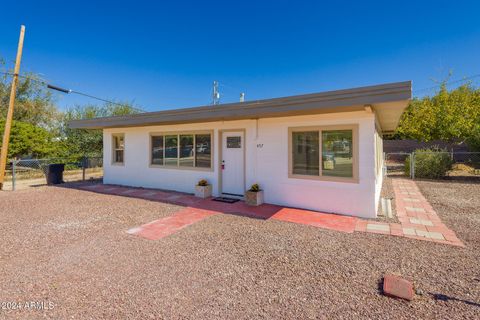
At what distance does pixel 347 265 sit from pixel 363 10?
10206 mm

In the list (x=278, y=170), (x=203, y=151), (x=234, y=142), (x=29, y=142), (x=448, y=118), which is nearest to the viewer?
(x=278, y=170)

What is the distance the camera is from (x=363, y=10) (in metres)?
9.48

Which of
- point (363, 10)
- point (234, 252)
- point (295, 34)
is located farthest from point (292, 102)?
point (295, 34)

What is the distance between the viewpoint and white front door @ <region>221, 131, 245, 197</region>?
7.22 metres

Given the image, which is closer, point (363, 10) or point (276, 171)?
point (276, 171)

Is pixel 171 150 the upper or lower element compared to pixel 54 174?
upper

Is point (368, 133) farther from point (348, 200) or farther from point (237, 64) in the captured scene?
point (237, 64)

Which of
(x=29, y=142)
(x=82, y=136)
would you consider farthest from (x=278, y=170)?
(x=82, y=136)

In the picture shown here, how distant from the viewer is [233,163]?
24.2 ft

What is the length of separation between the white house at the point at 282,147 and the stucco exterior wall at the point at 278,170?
0.07ft

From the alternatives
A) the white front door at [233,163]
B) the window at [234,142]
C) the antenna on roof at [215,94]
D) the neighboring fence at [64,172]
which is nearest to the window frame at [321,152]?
the white front door at [233,163]

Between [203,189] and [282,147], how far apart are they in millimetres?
2823

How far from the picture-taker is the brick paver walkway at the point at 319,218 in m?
4.48

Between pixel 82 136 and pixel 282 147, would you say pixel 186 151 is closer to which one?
pixel 282 147
